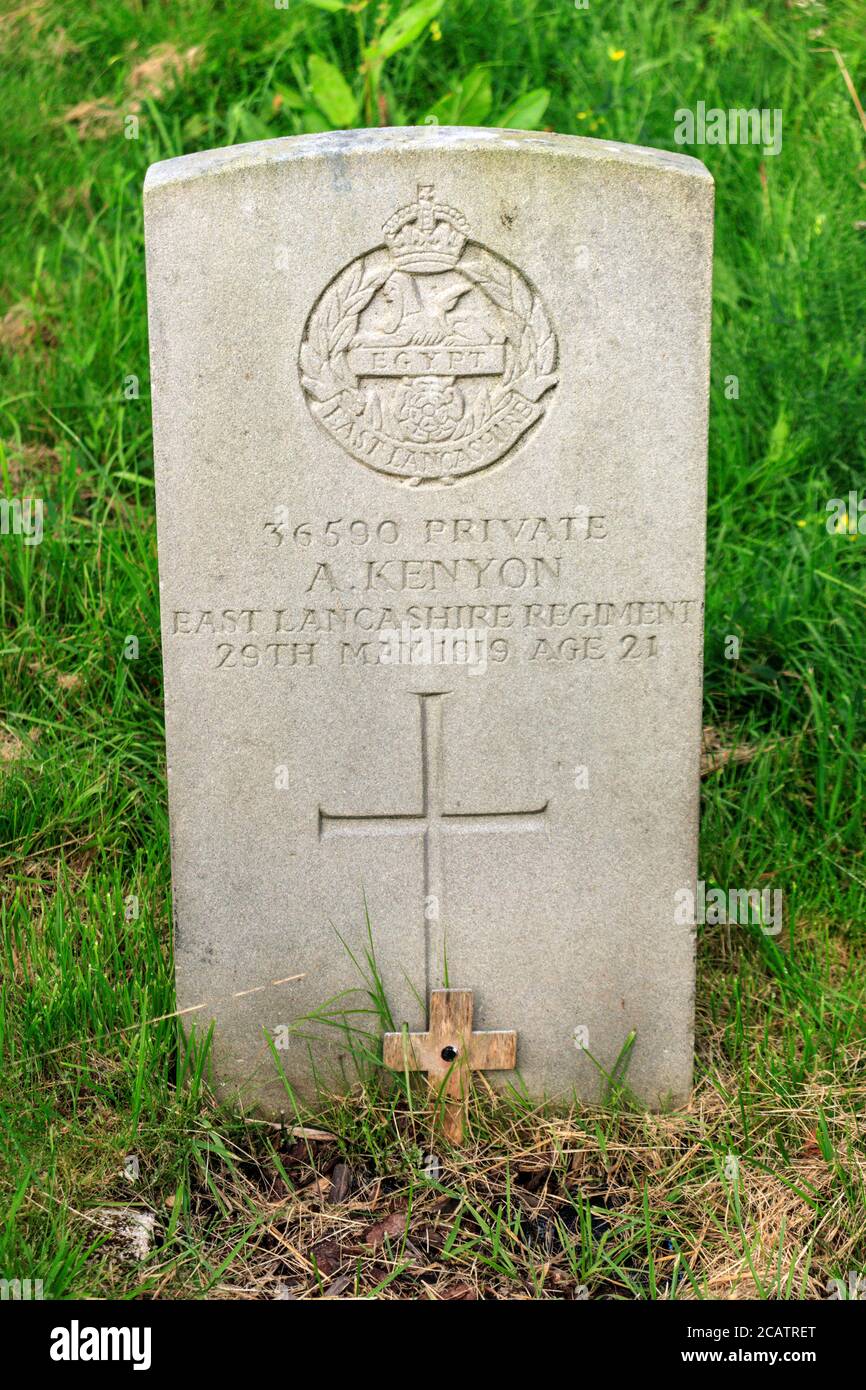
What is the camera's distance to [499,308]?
7.90 feet

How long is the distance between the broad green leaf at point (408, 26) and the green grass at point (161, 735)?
0.35ft

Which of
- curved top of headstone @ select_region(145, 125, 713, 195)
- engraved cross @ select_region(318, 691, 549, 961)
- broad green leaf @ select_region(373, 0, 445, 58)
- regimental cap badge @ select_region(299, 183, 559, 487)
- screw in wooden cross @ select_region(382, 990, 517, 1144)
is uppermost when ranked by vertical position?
broad green leaf @ select_region(373, 0, 445, 58)

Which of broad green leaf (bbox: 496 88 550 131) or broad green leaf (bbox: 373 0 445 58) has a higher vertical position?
broad green leaf (bbox: 373 0 445 58)

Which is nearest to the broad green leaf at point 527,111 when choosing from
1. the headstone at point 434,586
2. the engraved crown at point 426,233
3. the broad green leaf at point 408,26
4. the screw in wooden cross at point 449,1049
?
the broad green leaf at point 408,26

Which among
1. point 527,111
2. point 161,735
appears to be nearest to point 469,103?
point 527,111

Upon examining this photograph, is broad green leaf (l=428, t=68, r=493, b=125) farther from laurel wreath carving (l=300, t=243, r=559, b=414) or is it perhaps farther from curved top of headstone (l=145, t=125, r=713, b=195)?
laurel wreath carving (l=300, t=243, r=559, b=414)

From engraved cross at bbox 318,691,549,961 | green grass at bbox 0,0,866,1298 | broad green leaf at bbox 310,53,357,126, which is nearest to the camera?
green grass at bbox 0,0,866,1298

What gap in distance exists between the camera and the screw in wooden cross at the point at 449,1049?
2682 mm

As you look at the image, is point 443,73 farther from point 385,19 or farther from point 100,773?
point 100,773

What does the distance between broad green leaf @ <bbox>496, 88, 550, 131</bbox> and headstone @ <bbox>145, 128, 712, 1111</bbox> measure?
1554mm

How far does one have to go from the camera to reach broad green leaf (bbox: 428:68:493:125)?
3.98 m

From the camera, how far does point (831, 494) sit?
3.88 m

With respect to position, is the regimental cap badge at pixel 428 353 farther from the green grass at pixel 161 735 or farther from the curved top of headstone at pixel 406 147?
the green grass at pixel 161 735

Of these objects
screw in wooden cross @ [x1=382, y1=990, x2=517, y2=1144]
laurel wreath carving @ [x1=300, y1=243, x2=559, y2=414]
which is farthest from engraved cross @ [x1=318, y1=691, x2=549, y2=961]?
laurel wreath carving @ [x1=300, y1=243, x2=559, y2=414]
